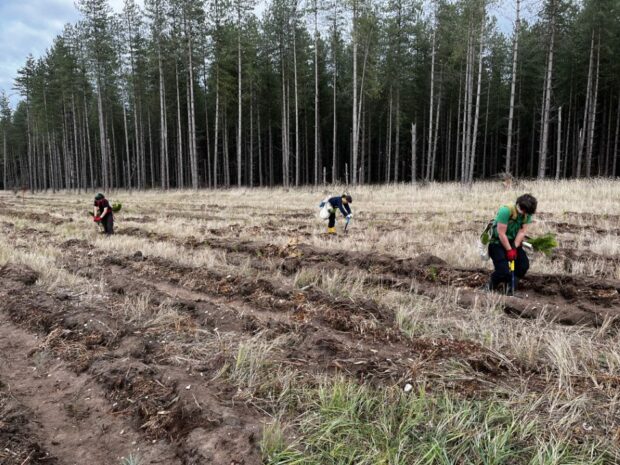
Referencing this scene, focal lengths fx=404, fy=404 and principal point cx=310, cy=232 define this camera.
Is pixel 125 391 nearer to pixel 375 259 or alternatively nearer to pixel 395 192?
pixel 375 259

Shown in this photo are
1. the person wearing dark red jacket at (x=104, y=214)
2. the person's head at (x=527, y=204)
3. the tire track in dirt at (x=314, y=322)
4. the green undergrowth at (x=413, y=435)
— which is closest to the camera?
the green undergrowth at (x=413, y=435)

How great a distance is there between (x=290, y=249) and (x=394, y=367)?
4740 millimetres

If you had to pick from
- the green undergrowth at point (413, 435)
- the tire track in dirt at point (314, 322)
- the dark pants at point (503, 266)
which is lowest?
the green undergrowth at point (413, 435)

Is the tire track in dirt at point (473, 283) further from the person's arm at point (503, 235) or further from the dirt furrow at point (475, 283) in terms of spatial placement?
the person's arm at point (503, 235)

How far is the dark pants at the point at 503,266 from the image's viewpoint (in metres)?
5.23

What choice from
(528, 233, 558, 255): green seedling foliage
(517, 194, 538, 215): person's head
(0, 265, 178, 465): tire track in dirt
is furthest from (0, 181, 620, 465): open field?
(517, 194, 538, 215): person's head

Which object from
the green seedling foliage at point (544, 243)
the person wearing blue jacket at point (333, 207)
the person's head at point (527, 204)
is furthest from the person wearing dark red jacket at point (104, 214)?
the green seedling foliage at point (544, 243)

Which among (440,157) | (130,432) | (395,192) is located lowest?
(130,432)

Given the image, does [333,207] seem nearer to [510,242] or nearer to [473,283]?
[473,283]

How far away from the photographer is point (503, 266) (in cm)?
522

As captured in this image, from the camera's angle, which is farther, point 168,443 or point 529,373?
point 529,373

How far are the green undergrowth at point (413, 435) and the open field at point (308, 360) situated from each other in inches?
0.5

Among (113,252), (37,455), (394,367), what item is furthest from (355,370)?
(113,252)

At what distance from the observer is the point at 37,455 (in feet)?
7.61
